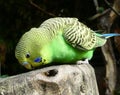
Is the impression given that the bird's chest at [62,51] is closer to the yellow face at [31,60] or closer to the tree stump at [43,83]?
the yellow face at [31,60]

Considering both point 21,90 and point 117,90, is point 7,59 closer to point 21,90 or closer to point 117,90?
point 117,90

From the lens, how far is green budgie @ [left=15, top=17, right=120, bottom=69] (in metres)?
2.46

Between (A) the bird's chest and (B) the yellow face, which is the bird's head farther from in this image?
(A) the bird's chest

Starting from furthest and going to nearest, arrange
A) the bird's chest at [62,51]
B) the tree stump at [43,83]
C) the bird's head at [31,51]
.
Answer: the bird's chest at [62,51], the bird's head at [31,51], the tree stump at [43,83]

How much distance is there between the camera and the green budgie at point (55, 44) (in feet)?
8.05

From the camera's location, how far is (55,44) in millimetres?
2570

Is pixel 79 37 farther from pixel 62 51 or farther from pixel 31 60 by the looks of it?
pixel 31 60

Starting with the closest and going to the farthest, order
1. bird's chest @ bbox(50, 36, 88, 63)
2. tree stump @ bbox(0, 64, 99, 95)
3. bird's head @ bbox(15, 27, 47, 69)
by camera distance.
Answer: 1. tree stump @ bbox(0, 64, 99, 95)
2. bird's head @ bbox(15, 27, 47, 69)
3. bird's chest @ bbox(50, 36, 88, 63)

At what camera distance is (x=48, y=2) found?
4.48m

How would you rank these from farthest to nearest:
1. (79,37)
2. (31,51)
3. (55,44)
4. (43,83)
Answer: (79,37) → (55,44) → (31,51) → (43,83)

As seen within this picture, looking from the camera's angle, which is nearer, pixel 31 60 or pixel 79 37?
pixel 31 60

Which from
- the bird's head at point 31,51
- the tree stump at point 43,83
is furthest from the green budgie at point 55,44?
the tree stump at point 43,83

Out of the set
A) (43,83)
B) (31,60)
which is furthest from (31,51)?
(43,83)

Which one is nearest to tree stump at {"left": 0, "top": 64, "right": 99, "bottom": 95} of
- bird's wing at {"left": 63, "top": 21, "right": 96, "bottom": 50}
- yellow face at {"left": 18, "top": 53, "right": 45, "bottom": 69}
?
yellow face at {"left": 18, "top": 53, "right": 45, "bottom": 69}
